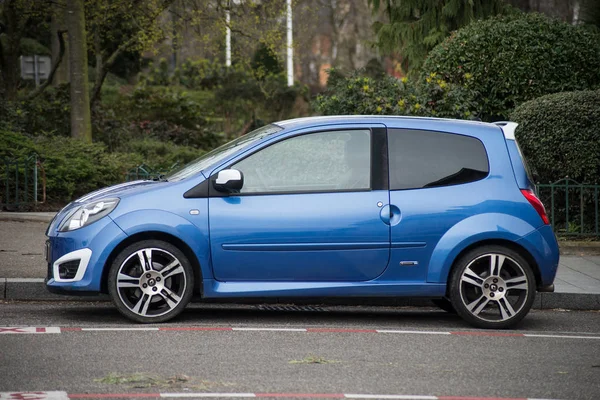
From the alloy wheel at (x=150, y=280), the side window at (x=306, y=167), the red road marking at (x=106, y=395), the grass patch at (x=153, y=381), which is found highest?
the side window at (x=306, y=167)

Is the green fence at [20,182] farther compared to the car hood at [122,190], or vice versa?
the green fence at [20,182]

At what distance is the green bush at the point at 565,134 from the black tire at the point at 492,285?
504 centimetres

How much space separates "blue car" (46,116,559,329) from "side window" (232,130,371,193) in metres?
0.01

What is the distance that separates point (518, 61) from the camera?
1510cm

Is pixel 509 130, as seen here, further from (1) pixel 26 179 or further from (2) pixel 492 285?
(1) pixel 26 179

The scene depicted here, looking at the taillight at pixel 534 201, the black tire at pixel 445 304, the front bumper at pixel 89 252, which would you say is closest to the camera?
the front bumper at pixel 89 252

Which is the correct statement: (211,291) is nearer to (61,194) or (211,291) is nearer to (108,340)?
(108,340)

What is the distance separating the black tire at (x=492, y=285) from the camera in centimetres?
841

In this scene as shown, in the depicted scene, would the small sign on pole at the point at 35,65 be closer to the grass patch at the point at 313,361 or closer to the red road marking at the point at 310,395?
the grass patch at the point at 313,361

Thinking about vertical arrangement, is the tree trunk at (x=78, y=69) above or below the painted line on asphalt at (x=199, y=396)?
above

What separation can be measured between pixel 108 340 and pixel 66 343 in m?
0.31

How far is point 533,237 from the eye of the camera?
848 centimetres

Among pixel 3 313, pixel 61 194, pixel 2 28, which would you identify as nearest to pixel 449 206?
pixel 3 313

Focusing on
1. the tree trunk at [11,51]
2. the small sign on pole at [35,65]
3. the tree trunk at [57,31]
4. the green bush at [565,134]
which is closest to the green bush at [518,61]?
the green bush at [565,134]
